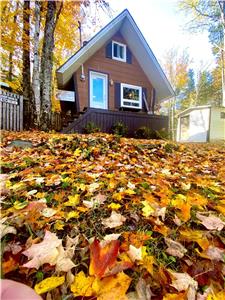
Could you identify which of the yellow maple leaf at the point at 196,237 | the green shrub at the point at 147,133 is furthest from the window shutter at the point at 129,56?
the yellow maple leaf at the point at 196,237

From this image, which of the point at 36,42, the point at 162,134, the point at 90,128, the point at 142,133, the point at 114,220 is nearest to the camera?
the point at 114,220

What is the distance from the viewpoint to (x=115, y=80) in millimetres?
12727

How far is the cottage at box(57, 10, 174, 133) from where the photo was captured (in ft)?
35.3

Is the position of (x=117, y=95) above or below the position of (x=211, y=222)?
above

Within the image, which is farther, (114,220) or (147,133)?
(147,133)

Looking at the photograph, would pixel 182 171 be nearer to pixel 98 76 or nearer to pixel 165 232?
pixel 165 232

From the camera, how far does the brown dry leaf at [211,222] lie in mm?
1587

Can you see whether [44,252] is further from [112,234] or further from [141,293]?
[141,293]

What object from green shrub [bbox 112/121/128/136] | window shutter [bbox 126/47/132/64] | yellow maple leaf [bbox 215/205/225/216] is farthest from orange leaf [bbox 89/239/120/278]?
window shutter [bbox 126/47/132/64]

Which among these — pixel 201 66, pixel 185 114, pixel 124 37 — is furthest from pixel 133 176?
pixel 201 66

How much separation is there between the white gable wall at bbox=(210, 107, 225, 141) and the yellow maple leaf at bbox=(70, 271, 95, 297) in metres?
15.5

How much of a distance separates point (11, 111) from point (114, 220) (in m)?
7.59

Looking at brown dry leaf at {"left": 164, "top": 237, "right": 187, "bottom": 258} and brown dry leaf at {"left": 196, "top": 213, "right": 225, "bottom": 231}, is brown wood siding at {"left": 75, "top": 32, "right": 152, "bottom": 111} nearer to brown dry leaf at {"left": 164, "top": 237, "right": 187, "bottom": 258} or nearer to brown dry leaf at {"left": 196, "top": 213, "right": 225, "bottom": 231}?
brown dry leaf at {"left": 196, "top": 213, "right": 225, "bottom": 231}

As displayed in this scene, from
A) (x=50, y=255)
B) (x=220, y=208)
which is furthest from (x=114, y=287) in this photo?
(x=220, y=208)
